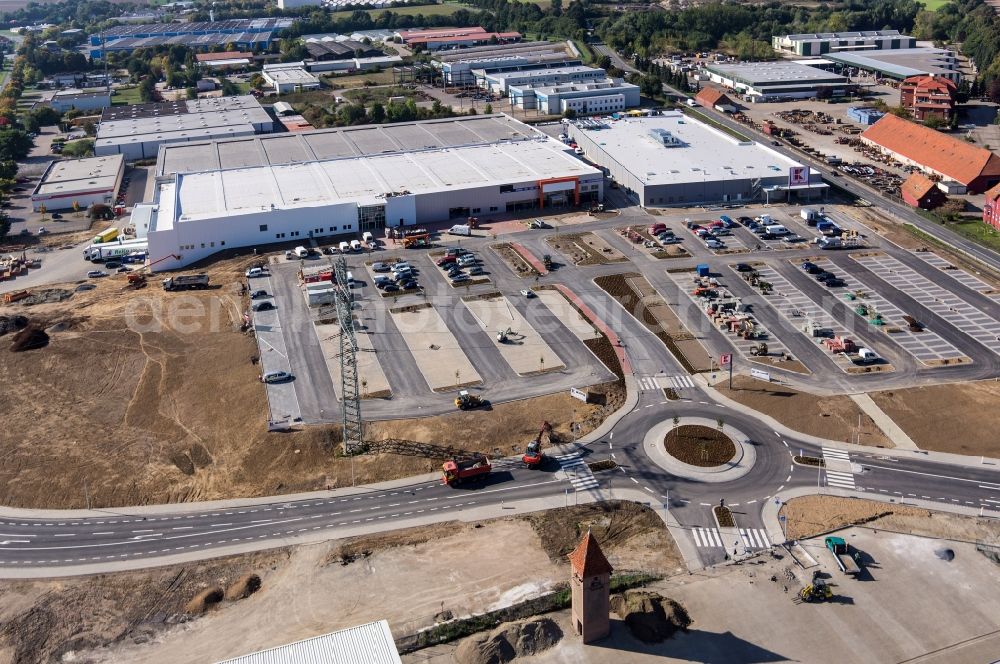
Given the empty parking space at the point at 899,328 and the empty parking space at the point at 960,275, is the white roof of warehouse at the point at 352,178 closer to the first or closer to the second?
the empty parking space at the point at 899,328

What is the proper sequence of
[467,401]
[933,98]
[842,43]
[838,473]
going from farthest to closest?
1. [842,43]
2. [933,98]
3. [467,401]
4. [838,473]

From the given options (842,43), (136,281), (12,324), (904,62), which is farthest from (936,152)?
(12,324)

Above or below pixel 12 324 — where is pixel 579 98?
above

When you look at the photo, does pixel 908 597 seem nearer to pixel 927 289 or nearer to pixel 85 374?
pixel 927 289

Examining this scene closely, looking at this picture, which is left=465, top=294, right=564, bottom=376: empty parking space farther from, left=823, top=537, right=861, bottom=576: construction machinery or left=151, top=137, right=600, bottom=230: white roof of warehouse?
left=151, top=137, right=600, bottom=230: white roof of warehouse

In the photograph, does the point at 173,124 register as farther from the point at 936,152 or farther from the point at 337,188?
the point at 936,152

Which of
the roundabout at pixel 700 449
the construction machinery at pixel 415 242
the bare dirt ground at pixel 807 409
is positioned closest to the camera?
the roundabout at pixel 700 449

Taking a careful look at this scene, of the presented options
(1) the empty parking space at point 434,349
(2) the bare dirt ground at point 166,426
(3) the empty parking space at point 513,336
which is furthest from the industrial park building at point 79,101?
(3) the empty parking space at point 513,336
